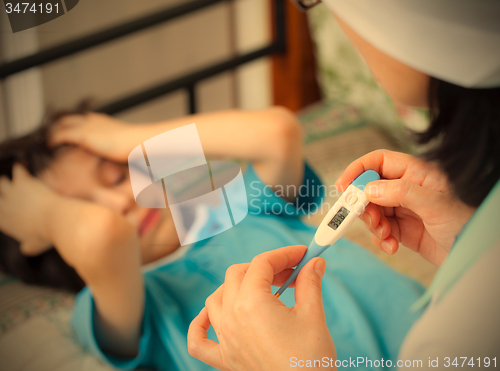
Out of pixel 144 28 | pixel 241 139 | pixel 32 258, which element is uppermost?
pixel 144 28

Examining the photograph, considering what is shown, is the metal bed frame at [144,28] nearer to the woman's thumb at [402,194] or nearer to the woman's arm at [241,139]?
the woman's arm at [241,139]

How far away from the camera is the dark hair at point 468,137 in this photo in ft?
0.78

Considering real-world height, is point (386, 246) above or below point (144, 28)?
below

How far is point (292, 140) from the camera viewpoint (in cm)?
42

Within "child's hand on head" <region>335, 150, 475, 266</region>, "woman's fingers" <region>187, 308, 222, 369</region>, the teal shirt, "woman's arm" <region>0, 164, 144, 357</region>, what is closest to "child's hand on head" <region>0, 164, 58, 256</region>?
"woman's arm" <region>0, 164, 144, 357</region>

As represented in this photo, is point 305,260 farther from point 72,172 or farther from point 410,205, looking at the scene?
point 72,172

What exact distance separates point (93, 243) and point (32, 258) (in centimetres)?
12

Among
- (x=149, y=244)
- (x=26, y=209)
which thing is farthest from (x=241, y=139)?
(x=26, y=209)

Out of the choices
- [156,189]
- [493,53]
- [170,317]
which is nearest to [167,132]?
[156,189]

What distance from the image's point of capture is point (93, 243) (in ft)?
1.21

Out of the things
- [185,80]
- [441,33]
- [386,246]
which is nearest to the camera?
[441,33]

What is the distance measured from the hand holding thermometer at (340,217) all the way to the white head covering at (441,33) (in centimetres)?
9

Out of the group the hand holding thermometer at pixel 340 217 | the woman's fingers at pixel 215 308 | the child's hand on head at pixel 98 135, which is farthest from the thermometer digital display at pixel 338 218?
the child's hand on head at pixel 98 135

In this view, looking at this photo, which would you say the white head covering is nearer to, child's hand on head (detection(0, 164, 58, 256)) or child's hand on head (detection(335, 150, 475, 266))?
child's hand on head (detection(335, 150, 475, 266))
